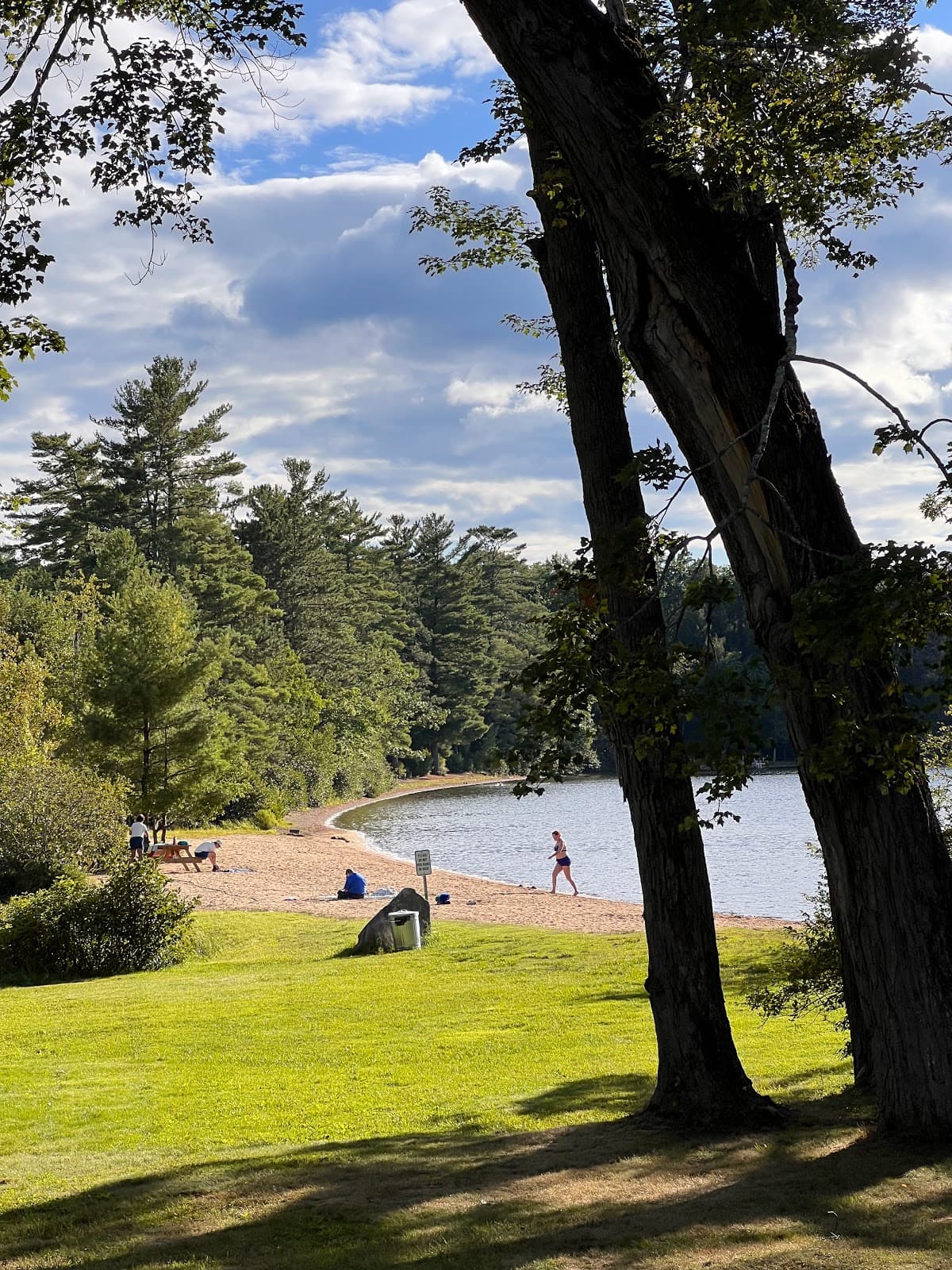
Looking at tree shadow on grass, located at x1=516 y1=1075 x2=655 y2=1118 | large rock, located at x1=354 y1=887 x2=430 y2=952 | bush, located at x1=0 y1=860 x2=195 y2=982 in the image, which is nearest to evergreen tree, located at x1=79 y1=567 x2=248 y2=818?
bush, located at x1=0 y1=860 x2=195 y2=982

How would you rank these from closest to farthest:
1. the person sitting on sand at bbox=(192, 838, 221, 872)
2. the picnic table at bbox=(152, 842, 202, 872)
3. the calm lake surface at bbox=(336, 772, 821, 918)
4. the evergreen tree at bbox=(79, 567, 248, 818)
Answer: the calm lake surface at bbox=(336, 772, 821, 918) → the picnic table at bbox=(152, 842, 202, 872) → the person sitting on sand at bbox=(192, 838, 221, 872) → the evergreen tree at bbox=(79, 567, 248, 818)

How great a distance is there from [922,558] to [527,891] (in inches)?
965

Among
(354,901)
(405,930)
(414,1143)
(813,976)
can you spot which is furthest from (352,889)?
(414,1143)

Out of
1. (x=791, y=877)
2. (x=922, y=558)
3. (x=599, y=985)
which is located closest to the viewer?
(x=922, y=558)

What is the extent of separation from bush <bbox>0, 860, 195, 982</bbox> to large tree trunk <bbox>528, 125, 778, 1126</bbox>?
455 inches

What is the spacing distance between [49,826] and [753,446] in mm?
21577

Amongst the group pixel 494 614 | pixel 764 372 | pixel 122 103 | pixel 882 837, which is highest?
pixel 494 614

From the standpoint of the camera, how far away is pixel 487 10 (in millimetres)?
6270

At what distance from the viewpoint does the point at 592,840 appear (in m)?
43.8

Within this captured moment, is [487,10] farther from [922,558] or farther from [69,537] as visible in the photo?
[69,537]

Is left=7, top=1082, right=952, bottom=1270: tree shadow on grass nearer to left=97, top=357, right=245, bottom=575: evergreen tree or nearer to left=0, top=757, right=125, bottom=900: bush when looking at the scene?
left=0, top=757, right=125, bottom=900: bush

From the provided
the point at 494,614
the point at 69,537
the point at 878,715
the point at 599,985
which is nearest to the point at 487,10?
the point at 878,715

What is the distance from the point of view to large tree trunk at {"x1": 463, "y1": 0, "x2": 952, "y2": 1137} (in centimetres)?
601

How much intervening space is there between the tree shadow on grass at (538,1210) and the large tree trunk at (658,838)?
0.37 metres
